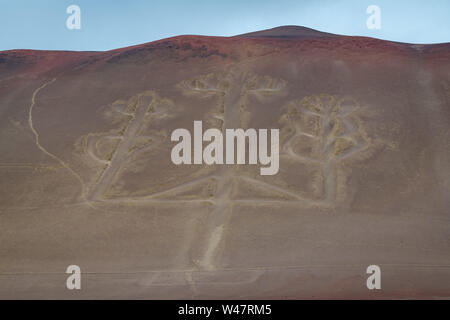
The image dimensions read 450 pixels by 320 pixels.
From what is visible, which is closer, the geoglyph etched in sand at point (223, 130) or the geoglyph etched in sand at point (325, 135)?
the geoglyph etched in sand at point (223, 130)

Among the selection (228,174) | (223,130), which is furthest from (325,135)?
(228,174)

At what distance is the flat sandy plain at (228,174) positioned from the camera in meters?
8.24

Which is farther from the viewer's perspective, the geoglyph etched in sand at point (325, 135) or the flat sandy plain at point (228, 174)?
the geoglyph etched in sand at point (325, 135)

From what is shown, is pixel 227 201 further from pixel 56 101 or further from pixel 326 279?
pixel 56 101

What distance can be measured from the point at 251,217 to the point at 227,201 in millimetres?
915

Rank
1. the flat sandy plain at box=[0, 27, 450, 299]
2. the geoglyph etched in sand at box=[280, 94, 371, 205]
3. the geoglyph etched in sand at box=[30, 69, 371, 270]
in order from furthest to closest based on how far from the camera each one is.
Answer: the geoglyph etched in sand at box=[280, 94, 371, 205] → the geoglyph etched in sand at box=[30, 69, 371, 270] → the flat sandy plain at box=[0, 27, 450, 299]

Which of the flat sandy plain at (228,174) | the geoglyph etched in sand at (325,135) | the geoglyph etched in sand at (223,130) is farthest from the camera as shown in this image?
the geoglyph etched in sand at (325,135)

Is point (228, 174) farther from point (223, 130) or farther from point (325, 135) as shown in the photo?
point (325, 135)

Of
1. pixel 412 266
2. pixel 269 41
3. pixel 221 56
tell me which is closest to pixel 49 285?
pixel 412 266

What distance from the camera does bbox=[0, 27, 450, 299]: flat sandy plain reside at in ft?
27.0

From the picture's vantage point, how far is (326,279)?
7.75m

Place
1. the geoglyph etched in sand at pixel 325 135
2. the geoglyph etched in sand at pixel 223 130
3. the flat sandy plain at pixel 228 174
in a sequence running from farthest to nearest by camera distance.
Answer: the geoglyph etched in sand at pixel 325 135
the geoglyph etched in sand at pixel 223 130
the flat sandy plain at pixel 228 174

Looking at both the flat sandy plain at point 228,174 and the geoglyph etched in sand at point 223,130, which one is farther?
the geoglyph etched in sand at point 223,130

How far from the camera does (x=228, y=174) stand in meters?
12.0
